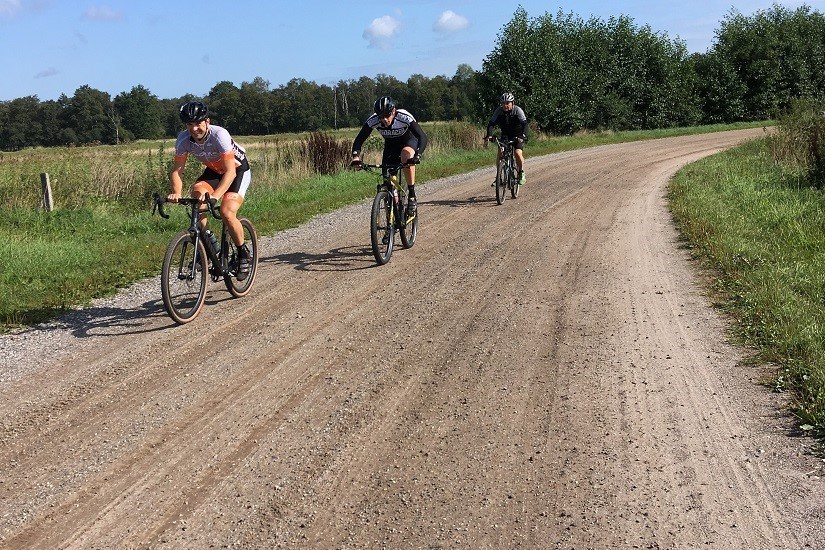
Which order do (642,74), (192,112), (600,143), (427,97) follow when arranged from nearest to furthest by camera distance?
(192,112) → (600,143) → (642,74) → (427,97)

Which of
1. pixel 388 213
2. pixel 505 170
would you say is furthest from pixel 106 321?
pixel 505 170

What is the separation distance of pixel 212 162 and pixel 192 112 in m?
0.65

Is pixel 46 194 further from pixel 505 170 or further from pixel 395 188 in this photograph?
pixel 505 170

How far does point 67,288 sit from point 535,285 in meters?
5.33

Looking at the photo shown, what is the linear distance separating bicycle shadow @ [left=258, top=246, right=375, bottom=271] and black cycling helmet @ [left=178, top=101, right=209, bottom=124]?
2.88m

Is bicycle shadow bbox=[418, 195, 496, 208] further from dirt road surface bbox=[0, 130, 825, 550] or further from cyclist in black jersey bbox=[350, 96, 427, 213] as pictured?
dirt road surface bbox=[0, 130, 825, 550]

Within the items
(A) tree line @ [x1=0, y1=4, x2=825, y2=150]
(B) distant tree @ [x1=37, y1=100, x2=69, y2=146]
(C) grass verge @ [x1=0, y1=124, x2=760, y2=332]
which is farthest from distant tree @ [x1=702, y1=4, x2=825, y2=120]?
(B) distant tree @ [x1=37, y1=100, x2=69, y2=146]

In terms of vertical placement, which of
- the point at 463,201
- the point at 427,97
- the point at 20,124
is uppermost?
the point at 427,97

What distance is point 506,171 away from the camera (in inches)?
622

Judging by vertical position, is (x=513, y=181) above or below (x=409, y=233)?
above

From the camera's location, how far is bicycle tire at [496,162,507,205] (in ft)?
50.2

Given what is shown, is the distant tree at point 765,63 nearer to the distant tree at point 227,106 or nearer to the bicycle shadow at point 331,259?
the bicycle shadow at point 331,259

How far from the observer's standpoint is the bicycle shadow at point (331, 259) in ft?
32.4

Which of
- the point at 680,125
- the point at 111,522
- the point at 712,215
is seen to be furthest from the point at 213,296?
the point at 680,125
